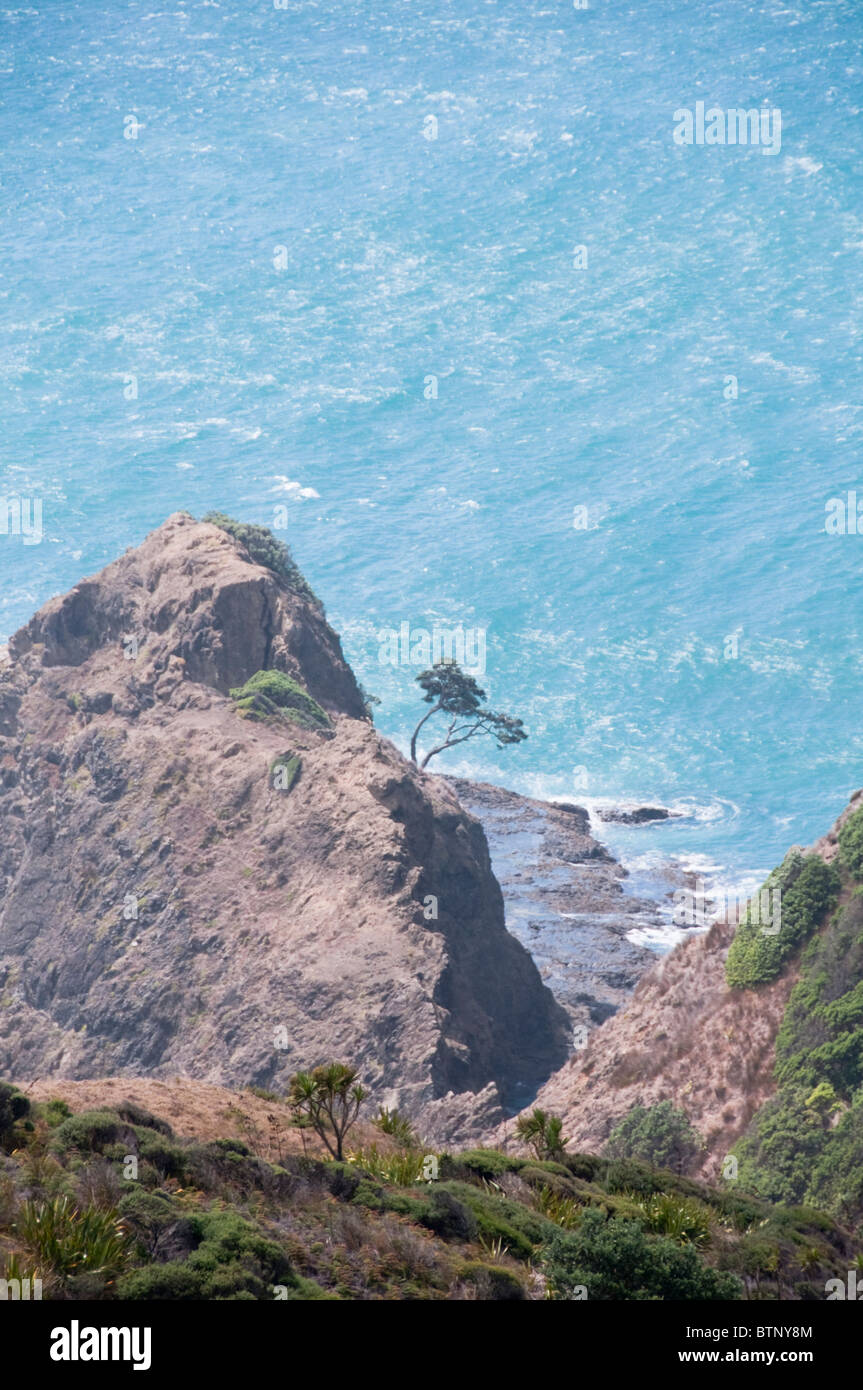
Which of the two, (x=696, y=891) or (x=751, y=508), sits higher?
(x=751, y=508)

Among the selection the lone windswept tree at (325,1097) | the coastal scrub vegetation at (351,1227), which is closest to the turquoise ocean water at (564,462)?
the lone windswept tree at (325,1097)

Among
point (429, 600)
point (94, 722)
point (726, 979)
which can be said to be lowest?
point (726, 979)

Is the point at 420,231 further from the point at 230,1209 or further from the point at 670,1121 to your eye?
the point at 230,1209

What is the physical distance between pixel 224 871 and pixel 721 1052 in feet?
69.9

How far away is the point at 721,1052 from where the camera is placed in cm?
5256

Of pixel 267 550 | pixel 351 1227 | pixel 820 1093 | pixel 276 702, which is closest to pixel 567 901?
pixel 267 550

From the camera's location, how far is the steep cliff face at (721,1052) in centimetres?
4838

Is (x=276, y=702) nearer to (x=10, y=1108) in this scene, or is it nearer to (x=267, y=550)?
(x=267, y=550)

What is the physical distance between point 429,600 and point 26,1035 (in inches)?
3953

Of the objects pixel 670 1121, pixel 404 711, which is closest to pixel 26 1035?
pixel 670 1121

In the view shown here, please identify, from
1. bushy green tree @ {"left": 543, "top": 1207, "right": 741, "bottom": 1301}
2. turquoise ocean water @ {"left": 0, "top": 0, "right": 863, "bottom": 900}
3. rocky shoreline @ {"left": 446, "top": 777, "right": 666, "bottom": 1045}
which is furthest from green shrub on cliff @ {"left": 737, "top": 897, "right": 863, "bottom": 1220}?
turquoise ocean water @ {"left": 0, "top": 0, "right": 863, "bottom": 900}

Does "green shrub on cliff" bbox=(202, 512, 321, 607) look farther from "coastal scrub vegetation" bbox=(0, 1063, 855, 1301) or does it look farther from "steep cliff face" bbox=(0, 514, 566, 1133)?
"coastal scrub vegetation" bbox=(0, 1063, 855, 1301)
